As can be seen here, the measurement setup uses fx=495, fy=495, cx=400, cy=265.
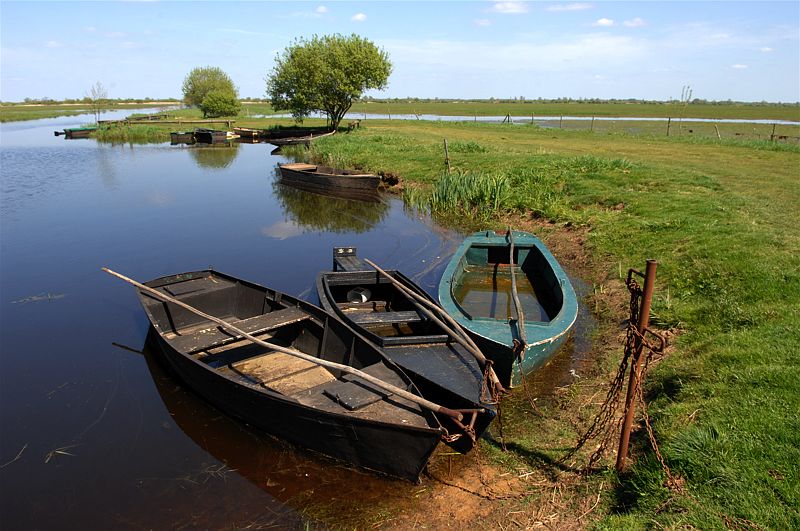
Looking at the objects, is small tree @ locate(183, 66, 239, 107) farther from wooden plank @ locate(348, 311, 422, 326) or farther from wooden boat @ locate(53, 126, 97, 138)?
wooden plank @ locate(348, 311, 422, 326)

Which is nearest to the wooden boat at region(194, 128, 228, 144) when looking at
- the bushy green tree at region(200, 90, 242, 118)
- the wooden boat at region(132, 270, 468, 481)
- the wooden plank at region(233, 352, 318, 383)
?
the bushy green tree at region(200, 90, 242, 118)

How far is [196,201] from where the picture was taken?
24.0 metres

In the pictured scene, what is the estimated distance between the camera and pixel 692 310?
29.9 feet

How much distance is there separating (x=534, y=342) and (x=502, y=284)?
4.12 metres

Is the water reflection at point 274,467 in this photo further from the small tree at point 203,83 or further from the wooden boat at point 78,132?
the small tree at point 203,83

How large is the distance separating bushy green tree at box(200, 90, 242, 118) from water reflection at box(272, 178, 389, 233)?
49.3 metres

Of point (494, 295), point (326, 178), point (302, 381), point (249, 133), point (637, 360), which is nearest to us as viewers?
point (637, 360)

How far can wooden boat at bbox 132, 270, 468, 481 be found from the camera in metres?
5.99

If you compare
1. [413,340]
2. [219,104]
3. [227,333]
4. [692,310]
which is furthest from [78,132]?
[692,310]

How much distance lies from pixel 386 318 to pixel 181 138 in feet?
157

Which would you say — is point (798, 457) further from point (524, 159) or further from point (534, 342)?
point (524, 159)

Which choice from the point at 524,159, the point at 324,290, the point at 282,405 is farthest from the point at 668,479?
the point at 524,159

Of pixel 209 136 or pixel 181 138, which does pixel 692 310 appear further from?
pixel 181 138

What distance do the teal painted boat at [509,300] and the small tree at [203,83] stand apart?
276ft
